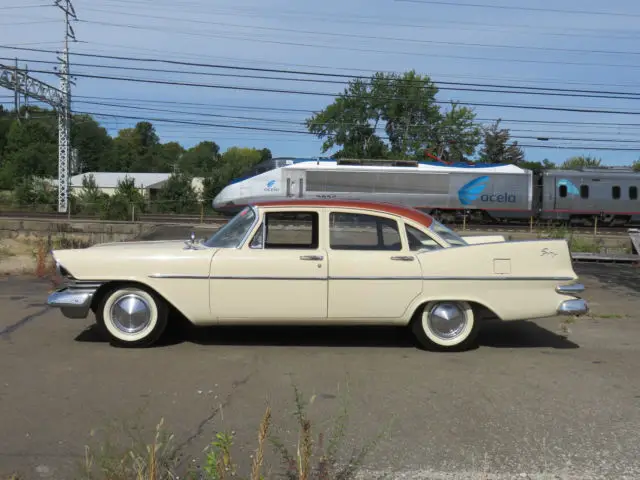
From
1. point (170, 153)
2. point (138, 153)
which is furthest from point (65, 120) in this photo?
point (170, 153)

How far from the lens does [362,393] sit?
4695 mm

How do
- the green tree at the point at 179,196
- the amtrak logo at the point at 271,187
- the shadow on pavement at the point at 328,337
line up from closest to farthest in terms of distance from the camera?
the shadow on pavement at the point at 328,337, the amtrak logo at the point at 271,187, the green tree at the point at 179,196

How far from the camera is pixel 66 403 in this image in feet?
14.3

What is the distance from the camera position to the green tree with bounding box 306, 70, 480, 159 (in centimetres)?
6078

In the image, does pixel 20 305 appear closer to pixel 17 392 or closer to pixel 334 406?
pixel 17 392

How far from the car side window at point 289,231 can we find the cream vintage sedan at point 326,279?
0.01 meters

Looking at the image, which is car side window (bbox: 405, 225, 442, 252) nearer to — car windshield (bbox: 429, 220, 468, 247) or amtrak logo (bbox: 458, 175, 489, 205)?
car windshield (bbox: 429, 220, 468, 247)

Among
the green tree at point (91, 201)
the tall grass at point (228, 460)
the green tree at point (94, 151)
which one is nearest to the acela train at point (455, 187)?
the green tree at point (91, 201)

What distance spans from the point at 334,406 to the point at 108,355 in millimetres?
2466

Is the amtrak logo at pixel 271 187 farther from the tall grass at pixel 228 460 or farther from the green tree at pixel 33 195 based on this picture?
the tall grass at pixel 228 460

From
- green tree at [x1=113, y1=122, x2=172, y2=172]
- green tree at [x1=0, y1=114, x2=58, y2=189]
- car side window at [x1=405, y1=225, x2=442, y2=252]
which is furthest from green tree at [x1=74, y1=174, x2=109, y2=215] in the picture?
green tree at [x1=113, y1=122, x2=172, y2=172]

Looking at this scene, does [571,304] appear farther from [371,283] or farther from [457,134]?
[457,134]

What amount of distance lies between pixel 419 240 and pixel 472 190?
24951mm

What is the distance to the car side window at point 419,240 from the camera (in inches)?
235
